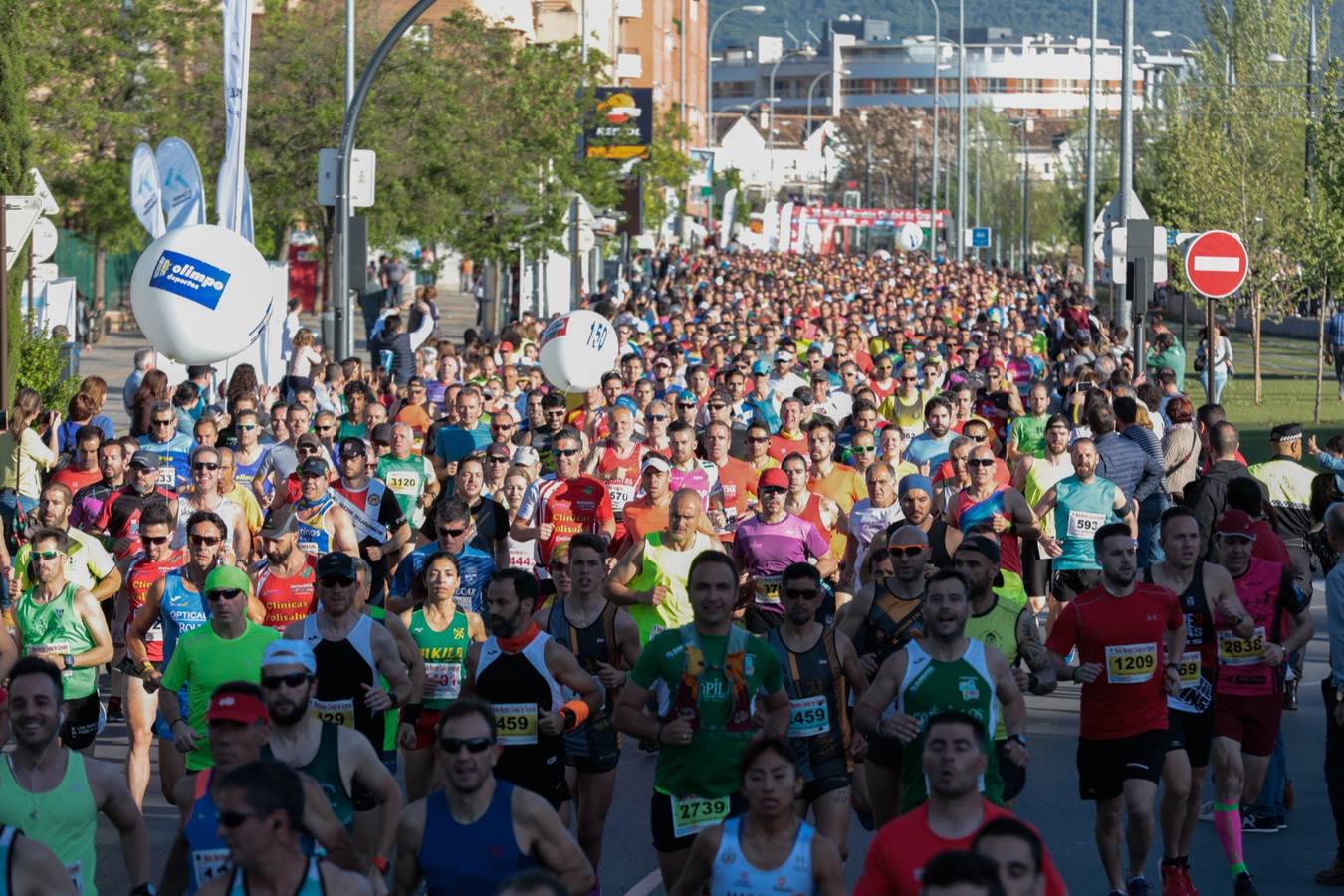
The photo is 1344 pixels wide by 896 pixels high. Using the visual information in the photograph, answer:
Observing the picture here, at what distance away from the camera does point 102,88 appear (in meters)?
34.8

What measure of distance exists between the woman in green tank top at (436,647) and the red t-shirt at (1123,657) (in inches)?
93.9

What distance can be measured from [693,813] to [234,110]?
13419mm

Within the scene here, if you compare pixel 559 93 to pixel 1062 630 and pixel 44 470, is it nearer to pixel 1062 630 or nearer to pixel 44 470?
pixel 44 470

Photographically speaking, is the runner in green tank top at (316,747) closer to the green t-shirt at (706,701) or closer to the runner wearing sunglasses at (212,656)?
the green t-shirt at (706,701)

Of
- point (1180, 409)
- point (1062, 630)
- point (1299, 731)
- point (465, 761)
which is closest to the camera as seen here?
point (465, 761)

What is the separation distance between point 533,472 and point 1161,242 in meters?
11.5

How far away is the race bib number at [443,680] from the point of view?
8.94 metres

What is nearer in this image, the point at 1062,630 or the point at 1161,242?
the point at 1062,630

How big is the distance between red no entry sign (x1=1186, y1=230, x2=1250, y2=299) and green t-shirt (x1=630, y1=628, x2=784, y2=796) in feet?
36.6

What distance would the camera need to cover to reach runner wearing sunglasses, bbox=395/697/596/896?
6.09m

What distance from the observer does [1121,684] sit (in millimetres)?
8633

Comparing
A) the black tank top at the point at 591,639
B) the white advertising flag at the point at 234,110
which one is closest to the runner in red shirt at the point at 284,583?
the black tank top at the point at 591,639

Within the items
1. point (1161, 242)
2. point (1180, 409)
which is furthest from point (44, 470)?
point (1161, 242)

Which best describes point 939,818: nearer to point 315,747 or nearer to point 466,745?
point 466,745
